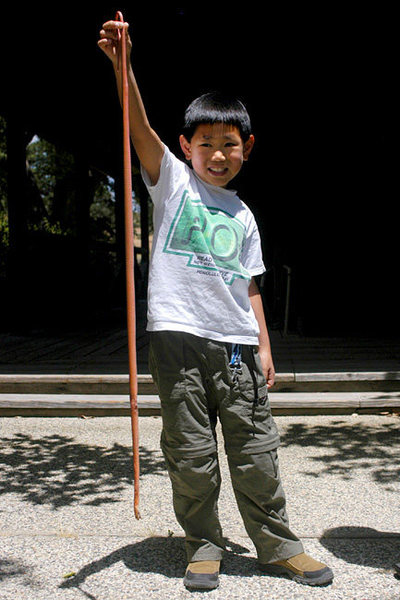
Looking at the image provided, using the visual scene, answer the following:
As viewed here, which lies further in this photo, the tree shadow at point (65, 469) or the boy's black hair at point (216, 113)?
the tree shadow at point (65, 469)

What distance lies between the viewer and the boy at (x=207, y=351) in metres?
2.40

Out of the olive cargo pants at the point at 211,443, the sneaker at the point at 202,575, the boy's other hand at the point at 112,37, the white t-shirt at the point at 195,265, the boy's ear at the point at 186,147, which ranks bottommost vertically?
the sneaker at the point at 202,575

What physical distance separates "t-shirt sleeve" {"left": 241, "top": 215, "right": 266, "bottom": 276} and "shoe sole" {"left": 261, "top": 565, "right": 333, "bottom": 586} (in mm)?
1175

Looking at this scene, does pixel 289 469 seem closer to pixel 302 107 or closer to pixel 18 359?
pixel 18 359

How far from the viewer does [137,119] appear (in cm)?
234

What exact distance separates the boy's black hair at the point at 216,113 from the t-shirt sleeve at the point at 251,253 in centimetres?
38

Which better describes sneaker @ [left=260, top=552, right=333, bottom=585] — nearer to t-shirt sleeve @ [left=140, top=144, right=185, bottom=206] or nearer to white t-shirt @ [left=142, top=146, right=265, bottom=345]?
white t-shirt @ [left=142, top=146, right=265, bottom=345]

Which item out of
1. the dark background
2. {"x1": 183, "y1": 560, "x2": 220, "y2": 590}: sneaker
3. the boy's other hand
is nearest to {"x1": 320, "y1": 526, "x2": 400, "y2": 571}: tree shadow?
{"x1": 183, "y1": 560, "x2": 220, "y2": 590}: sneaker

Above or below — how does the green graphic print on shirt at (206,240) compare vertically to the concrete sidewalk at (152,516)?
above

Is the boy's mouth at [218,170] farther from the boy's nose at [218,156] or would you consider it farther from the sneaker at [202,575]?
the sneaker at [202,575]

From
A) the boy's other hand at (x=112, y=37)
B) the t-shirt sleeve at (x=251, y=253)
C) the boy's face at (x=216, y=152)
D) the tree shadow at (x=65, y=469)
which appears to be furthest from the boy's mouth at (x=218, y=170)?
the tree shadow at (x=65, y=469)

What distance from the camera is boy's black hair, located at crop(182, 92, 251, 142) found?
246cm

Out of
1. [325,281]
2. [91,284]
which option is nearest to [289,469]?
[325,281]

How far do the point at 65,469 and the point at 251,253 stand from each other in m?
2.19
